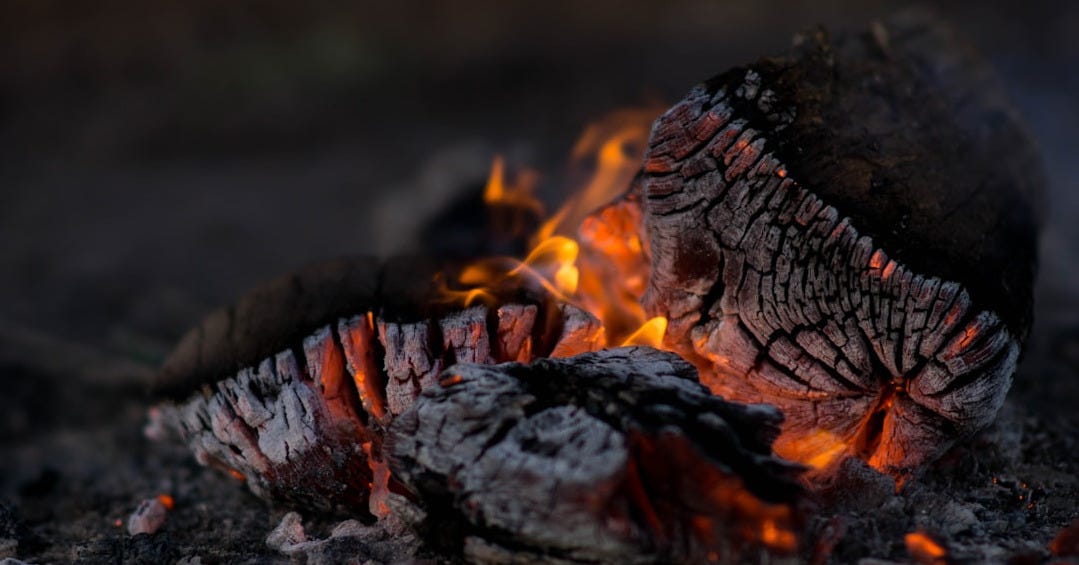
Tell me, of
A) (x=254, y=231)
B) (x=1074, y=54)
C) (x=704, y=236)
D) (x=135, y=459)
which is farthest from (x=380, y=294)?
(x=1074, y=54)

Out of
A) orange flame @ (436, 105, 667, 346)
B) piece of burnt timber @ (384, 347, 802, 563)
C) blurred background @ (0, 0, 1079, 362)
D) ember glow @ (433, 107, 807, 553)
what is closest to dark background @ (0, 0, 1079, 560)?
blurred background @ (0, 0, 1079, 362)

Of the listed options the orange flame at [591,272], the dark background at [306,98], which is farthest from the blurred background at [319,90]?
the orange flame at [591,272]

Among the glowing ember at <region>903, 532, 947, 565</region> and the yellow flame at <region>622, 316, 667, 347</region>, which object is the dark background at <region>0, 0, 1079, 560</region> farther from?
the glowing ember at <region>903, 532, 947, 565</region>

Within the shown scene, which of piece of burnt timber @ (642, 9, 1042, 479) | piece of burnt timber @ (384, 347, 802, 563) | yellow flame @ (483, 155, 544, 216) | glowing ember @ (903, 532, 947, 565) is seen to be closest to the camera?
piece of burnt timber @ (384, 347, 802, 563)

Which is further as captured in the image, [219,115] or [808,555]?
[219,115]

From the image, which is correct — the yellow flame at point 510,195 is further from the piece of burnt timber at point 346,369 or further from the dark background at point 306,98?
the dark background at point 306,98

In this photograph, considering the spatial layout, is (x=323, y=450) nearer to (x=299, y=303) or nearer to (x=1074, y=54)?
(x=299, y=303)
